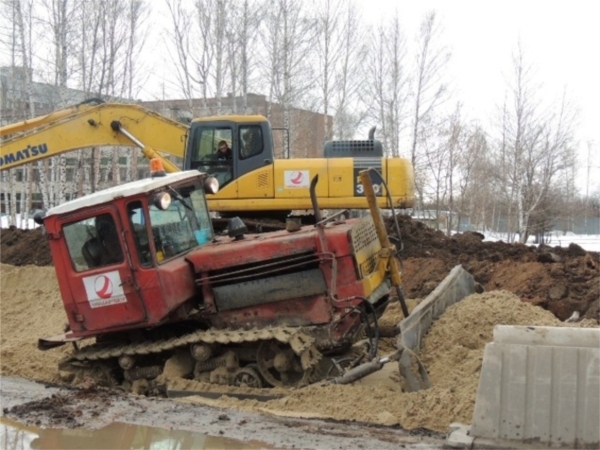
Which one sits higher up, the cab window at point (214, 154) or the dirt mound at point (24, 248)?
the cab window at point (214, 154)

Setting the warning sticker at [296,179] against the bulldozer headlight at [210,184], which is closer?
the bulldozer headlight at [210,184]

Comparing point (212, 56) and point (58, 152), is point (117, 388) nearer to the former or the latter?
point (58, 152)

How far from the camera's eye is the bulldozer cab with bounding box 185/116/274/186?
12109 mm

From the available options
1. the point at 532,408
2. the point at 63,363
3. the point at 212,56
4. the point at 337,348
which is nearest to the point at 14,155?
the point at 63,363

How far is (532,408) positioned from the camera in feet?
15.9

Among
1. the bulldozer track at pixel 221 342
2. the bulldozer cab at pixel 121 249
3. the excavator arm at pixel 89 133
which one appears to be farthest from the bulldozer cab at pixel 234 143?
the bulldozer track at pixel 221 342

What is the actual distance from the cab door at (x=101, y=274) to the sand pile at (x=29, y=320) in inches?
61.1

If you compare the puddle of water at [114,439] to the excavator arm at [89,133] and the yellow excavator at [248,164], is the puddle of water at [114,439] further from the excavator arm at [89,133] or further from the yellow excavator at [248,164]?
the excavator arm at [89,133]

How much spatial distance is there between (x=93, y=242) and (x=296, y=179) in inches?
190

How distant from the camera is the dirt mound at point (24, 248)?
15719mm

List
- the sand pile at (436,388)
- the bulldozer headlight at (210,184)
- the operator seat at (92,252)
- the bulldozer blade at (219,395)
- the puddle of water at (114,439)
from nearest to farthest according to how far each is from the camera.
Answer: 1. the puddle of water at (114,439)
2. the sand pile at (436,388)
3. the bulldozer blade at (219,395)
4. the operator seat at (92,252)
5. the bulldozer headlight at (210,184)

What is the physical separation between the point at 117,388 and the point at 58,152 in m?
5.52

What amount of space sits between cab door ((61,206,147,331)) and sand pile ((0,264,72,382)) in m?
1.55

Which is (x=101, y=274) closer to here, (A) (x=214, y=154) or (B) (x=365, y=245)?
(B) (x=365, y=245)
